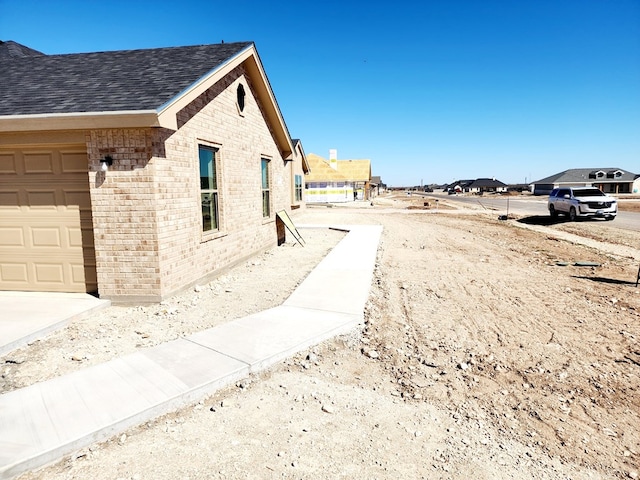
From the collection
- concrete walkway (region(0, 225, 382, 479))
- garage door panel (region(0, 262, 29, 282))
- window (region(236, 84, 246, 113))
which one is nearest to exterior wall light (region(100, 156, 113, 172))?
garage door panel (region(0, 262, 29, 282))

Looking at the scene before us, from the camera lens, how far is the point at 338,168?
4550cm

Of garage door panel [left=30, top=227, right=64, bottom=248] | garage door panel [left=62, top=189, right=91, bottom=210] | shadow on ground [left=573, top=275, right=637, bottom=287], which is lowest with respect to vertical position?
shadow on ground [left=573, top=275, right=637, bottom=287]

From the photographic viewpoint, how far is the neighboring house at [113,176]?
5965mm

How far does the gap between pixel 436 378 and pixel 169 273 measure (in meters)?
4.57

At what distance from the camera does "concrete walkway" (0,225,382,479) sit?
2891 millimetres

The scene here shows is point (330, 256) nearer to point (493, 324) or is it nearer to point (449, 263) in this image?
point (449, 263)

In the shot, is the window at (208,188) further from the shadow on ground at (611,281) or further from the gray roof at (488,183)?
the gray roof at (488,183)

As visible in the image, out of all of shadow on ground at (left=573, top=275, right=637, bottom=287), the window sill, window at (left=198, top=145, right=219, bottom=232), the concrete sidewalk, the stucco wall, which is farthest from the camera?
shadow on ground at (left=573, top=275, right=637, bottom=287)

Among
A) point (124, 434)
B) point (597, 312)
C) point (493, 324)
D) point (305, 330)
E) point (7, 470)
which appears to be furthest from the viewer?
point (597, 312)

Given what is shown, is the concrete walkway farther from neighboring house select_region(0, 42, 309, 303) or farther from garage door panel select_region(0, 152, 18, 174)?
garage door panel select_region(0, 152, 18, 174)

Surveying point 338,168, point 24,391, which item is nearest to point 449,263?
point 24,391

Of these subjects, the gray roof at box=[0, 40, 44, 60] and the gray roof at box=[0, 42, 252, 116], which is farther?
the gray roof at box=[0, 40, 44, 60]

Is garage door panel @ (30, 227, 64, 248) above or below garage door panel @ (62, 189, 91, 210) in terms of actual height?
below

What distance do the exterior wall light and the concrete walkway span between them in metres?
3.12
